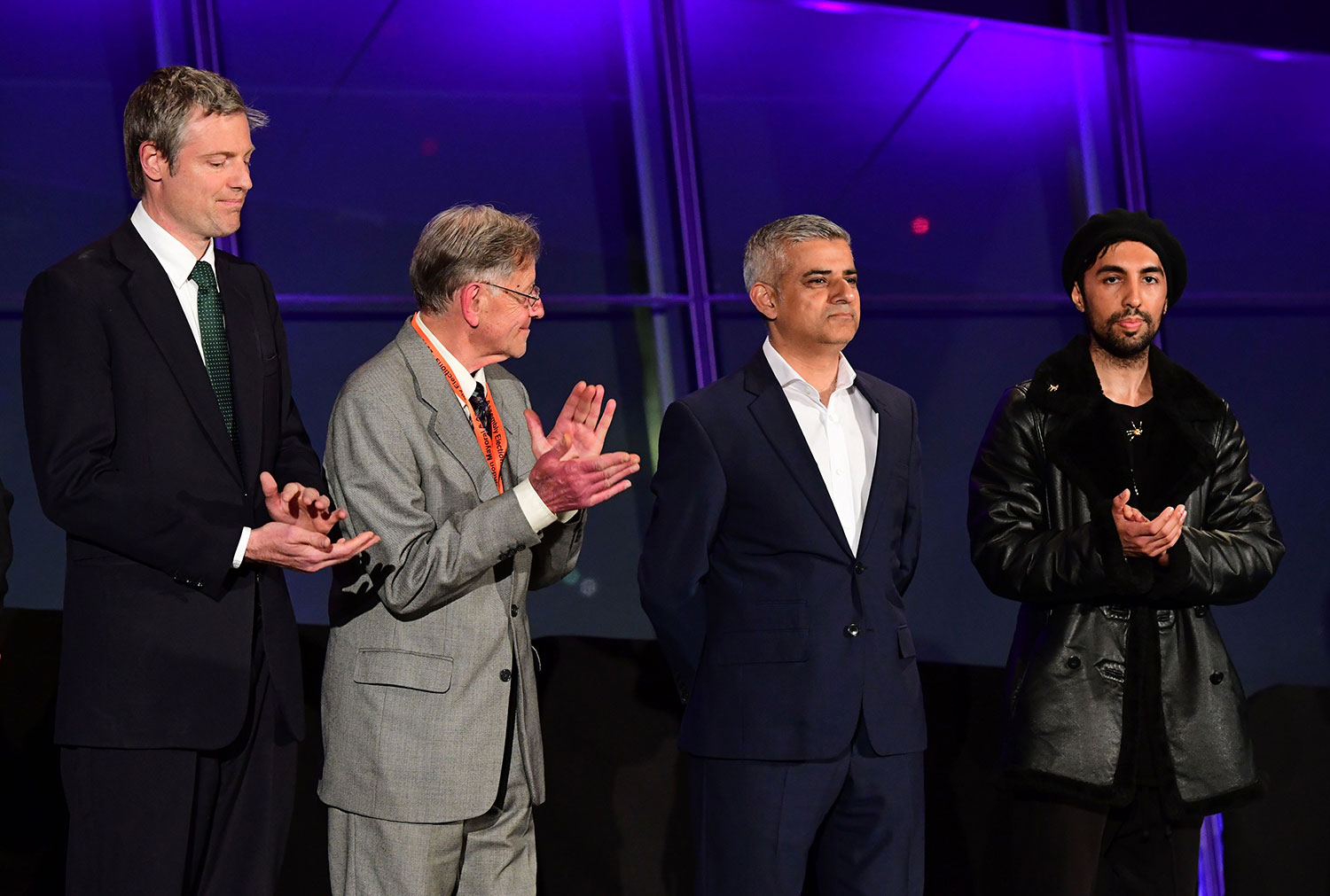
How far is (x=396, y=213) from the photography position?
4832 millimetres

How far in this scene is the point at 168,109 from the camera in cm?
246

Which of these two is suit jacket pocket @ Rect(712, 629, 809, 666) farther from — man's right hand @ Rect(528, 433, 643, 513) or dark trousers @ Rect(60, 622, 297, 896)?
dark trousers @ Rect(60, 622, 297, 896)

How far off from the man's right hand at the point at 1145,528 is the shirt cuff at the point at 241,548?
5.65ft

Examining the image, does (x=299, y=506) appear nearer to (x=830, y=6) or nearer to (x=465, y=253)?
(x=465, y=253)

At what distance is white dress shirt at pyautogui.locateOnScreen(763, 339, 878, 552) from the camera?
2922 mm

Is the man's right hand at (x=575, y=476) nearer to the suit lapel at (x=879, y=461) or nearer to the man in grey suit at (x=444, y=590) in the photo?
the man in grey suit at (x=444, y=590)

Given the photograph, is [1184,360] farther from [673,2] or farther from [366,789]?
[366,789]

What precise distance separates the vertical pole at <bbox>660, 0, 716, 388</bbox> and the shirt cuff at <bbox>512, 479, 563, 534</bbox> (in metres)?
2.50

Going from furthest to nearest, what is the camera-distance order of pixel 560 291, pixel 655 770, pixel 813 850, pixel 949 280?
pixel 949 280, pixel 560 291, pixel 655 770, pixel 813 850

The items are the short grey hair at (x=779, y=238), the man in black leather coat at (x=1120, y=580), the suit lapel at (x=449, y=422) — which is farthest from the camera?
the short grey hair at (x=779, y=238)

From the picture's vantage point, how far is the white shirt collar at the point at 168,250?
2482 mm

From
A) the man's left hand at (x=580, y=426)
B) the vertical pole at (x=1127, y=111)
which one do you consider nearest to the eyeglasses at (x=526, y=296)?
the man's left hand at (x=580, y=426)

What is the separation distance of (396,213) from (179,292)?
7.88 ft

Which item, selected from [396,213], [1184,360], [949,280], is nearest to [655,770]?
[396,213]
